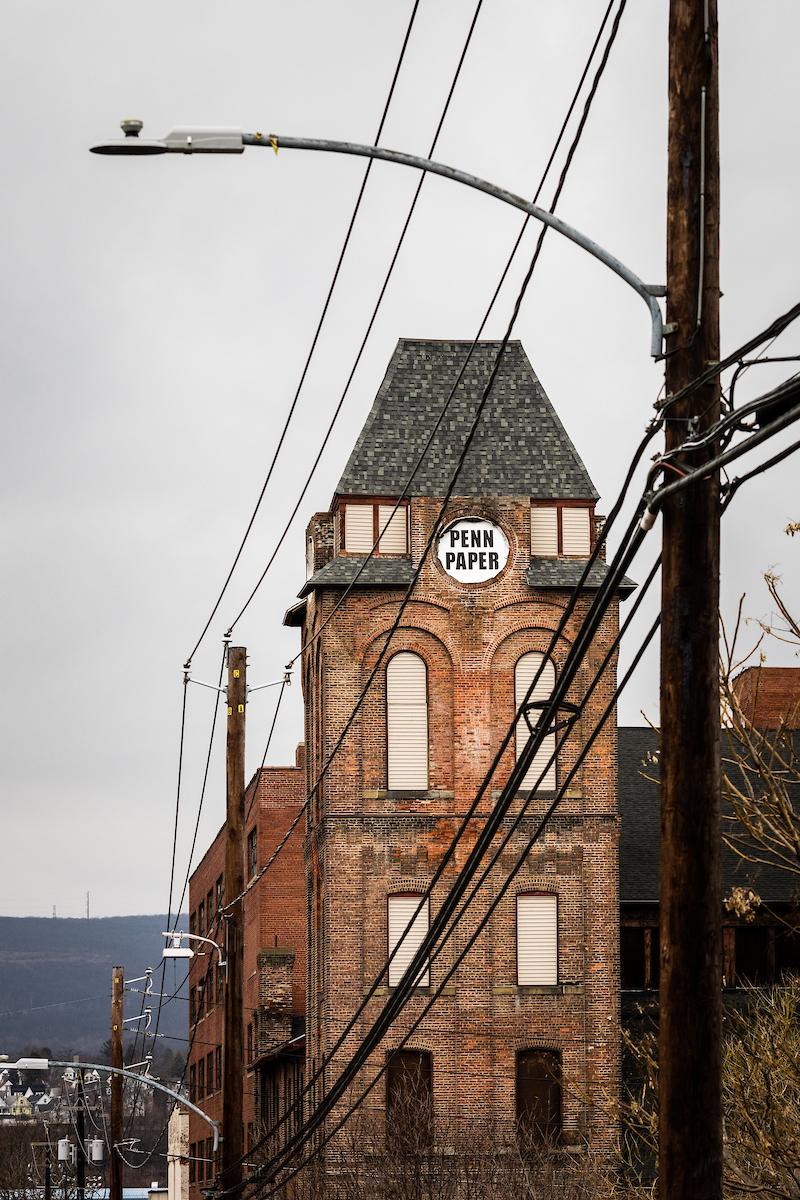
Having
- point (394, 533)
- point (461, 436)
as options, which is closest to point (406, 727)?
point (394, 533)

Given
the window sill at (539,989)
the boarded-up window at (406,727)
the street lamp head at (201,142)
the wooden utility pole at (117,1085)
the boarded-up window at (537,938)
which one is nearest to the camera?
the street lamp head at (201,142)

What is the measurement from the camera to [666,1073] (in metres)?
8.61

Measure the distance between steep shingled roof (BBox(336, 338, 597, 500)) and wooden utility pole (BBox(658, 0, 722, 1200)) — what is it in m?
32.9

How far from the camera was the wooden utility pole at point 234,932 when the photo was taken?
26.7 m

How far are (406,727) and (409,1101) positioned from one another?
28.2 feet

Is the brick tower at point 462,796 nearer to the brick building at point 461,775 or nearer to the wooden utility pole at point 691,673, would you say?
the brick building at point 461,775

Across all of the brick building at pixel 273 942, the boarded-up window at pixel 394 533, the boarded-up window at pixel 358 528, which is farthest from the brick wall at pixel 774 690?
the boarded-up window at pixel 358 528

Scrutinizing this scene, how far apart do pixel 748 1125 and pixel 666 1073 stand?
39.5ft

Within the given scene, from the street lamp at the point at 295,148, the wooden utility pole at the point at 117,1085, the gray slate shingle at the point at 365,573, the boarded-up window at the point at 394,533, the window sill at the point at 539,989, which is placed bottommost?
the wooden utility pole at the point at 117,1085

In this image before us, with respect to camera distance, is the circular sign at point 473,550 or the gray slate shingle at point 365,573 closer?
the gray slate shingle at point 365,573

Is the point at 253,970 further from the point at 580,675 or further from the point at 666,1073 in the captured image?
the point at 666,1073

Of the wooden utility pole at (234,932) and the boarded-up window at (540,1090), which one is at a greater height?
the wooden utility pole at (234,932)

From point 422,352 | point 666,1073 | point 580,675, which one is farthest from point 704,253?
point 422,352

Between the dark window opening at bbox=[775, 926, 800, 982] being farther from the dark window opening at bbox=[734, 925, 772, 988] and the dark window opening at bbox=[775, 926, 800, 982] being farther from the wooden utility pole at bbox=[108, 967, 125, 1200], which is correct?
the wooden utility pole at bbox=[108, 967, 125, 1200]
